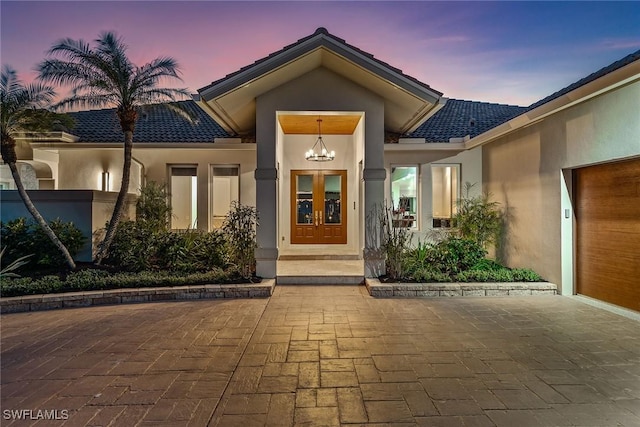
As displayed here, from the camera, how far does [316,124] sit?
9367 millimetres

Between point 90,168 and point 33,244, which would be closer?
point 33,244

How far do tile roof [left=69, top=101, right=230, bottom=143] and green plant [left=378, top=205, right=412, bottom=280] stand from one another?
18.6 ft

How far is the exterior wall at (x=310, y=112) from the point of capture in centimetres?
715

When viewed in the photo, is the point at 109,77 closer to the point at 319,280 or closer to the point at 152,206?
the point at 152,206

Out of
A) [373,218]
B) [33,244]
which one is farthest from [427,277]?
[33,244]

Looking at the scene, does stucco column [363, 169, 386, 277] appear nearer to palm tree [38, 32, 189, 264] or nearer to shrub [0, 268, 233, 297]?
shrub [0, 268, 233, 297]

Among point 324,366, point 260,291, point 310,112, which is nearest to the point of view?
point 324,366

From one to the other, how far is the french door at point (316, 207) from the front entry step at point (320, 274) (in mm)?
2337

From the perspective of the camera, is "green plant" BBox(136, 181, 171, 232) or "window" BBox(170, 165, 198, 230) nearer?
"green plant" BBox(136, 181, 171, 232)

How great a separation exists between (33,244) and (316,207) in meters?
7.21

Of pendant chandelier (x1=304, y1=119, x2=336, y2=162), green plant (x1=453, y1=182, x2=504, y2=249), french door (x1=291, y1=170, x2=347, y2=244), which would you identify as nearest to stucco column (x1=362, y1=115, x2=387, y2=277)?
pendant chandelier (x1=304, y1=119, x2=336, y2=162)

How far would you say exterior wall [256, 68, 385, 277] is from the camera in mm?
7148

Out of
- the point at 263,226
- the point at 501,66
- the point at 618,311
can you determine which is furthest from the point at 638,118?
the point at 501,66

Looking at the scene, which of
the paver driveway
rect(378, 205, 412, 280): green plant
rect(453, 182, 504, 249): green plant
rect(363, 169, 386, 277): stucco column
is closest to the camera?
the paver driveway
